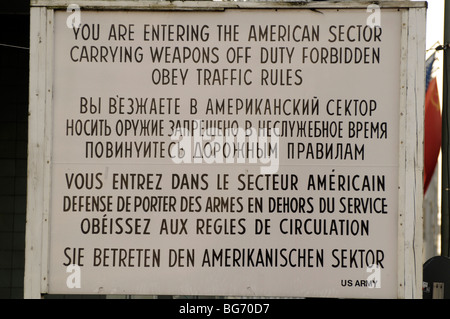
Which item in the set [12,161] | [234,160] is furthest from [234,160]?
[12,161]

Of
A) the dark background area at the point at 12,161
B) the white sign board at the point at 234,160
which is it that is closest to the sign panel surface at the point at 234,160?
the white sign board at the point at 234,160

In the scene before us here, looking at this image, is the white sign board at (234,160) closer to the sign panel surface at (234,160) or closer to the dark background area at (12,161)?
the sign panel surface at (234,160)

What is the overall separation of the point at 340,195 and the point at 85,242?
154 centimetres

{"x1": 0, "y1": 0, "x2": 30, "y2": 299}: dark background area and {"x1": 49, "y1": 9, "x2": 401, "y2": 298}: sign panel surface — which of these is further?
{"x1": 0, "y1": 0, "x2": 30, "y2": 299}: dark background area

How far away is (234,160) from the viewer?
461 cm

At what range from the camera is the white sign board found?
4.57m

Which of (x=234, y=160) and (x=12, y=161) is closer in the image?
(x=234, y=160)

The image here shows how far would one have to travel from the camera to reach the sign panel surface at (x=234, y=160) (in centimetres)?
457

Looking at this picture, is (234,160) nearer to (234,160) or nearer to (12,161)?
(234,160)

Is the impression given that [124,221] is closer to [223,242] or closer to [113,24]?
[223,242]

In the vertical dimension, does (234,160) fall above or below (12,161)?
below

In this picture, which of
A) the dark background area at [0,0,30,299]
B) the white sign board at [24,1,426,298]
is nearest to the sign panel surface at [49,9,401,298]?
the white sign board at [24,1,426,298]

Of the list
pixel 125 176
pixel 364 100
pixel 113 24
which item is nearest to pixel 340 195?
pixel 364 100

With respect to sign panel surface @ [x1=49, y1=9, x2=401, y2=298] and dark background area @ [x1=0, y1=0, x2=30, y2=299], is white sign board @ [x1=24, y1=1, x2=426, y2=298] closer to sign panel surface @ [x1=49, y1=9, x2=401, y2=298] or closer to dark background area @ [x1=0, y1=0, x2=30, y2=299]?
sign panel surface @ [x1=49, y1=9, x2=401, y2=298]
